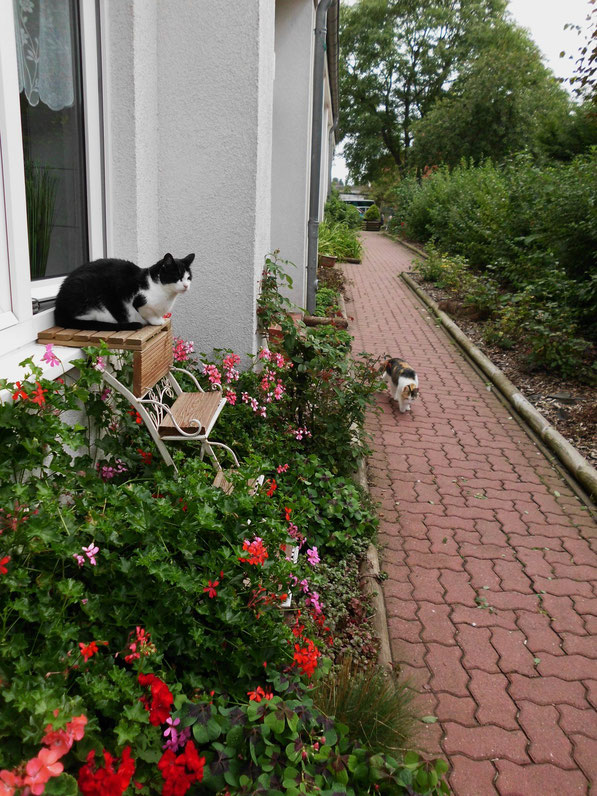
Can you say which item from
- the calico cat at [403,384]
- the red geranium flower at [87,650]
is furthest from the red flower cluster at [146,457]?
the calico cat at [403,384]

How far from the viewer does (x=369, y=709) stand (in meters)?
2.25

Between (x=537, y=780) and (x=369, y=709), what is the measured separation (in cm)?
79

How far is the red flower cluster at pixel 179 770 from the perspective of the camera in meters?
1.63

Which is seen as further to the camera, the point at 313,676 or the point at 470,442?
the point at 470,442

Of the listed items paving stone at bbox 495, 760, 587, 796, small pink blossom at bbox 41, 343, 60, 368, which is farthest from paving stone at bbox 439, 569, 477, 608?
small pink blossom at bbox 41, 343, 60, 368

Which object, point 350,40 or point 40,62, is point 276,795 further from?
point 350,40

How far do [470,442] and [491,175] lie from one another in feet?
35.8

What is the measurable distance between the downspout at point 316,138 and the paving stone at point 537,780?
21.6ft

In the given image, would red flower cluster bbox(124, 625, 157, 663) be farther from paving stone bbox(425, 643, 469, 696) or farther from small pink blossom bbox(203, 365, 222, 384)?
small pink blossom bbox(203, 365, 222, 384)

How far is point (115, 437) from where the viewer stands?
3.15m

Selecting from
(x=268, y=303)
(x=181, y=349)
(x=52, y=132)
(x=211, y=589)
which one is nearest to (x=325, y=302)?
(x=268, y=303)

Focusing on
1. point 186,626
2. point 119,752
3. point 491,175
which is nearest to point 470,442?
point 186,626

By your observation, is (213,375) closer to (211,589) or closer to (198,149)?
(198,149)

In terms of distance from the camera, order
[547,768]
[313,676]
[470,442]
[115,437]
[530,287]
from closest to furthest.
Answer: [313,676]
[547,768]
[115,437]
[470,442]
[530,287]
